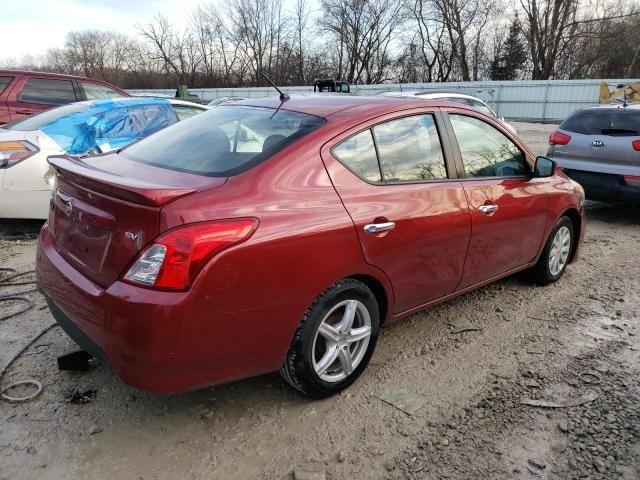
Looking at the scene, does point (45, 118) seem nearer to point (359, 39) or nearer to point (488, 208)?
point (488, 208)

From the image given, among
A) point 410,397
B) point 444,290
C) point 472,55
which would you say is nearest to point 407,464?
point 410,397

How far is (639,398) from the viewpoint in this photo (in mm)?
2836

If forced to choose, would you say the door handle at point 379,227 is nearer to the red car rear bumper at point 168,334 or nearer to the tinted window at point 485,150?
the red car rear bumper at point 168,334

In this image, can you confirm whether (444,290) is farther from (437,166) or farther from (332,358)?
(332,358)

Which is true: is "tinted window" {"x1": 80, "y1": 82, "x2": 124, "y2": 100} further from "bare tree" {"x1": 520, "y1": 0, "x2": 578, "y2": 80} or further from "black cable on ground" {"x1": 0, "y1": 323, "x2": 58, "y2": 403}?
"bare tree" {"x1": 520, "y1": 0, "x2": 578, "y2": 80}

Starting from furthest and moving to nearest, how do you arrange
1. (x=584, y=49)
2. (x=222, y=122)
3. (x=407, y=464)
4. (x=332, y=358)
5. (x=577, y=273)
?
(x=584, y=49) → (x=577, y=273) → (x=222, y=122) → (x=332, y=358) → (x=407, y=464)

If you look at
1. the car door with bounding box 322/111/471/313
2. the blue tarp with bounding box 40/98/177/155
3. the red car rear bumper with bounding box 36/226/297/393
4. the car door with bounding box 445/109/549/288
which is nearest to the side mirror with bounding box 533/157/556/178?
the car door with bounding box 445/109/549/288

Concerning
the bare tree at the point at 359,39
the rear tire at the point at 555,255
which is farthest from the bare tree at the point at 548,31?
the rear tire at the point at 555,255

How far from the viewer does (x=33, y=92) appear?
8.02 metres

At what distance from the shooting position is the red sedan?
2117mm

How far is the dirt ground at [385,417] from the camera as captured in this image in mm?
2299

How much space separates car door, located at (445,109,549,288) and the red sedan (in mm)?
16

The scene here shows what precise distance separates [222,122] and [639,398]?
2.85 metres

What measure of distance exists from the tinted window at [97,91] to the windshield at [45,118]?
2978 mm
